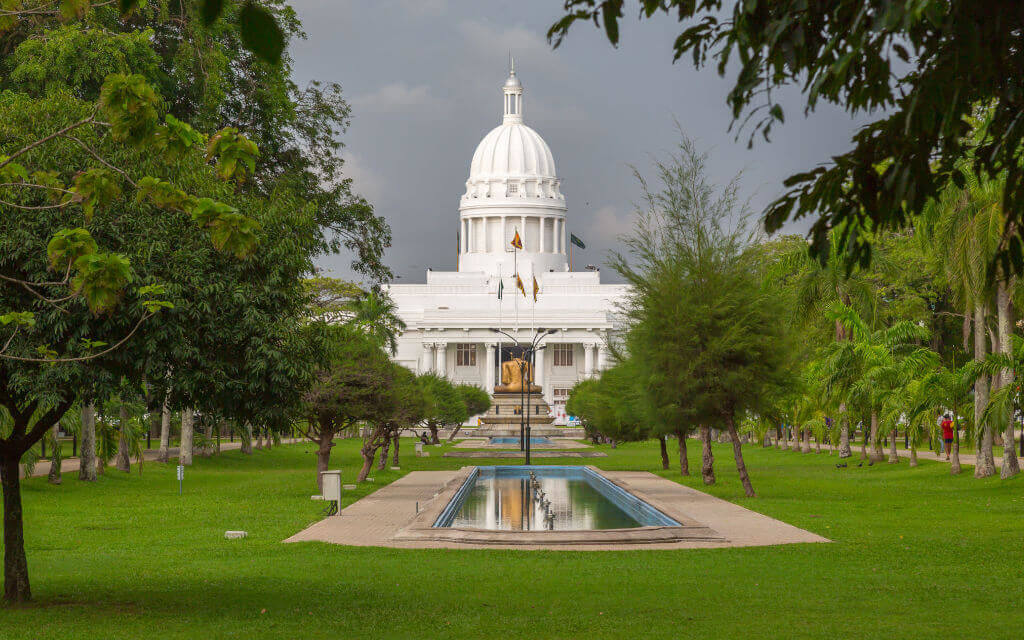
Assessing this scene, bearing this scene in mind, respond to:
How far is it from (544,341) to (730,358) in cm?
8220

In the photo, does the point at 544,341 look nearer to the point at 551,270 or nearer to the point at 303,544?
the point at 551,270

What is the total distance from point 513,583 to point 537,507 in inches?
553

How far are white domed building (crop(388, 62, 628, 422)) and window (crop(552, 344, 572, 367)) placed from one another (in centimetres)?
9

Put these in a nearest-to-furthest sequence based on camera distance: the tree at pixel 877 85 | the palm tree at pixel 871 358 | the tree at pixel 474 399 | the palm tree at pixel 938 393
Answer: the tree at pixel 877 85 < the palm tree at pixel 938 393 < the palm tree at pixel 871 358 < the tree at pixel 474 399

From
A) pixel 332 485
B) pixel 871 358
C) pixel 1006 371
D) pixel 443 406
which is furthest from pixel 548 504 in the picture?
pixel 443 406

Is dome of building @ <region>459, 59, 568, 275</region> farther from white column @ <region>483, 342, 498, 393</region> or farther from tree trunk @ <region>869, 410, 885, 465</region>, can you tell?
tree trunk @ <region>869, 410, 885, 465</region>

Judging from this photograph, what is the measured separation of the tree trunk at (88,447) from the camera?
3088 cm

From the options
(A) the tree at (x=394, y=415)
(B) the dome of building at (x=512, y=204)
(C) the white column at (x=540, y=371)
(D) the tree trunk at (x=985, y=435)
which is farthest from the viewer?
(B) the dome of building at (x=512, y=204)

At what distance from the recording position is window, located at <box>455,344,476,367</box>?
111375 millimetres

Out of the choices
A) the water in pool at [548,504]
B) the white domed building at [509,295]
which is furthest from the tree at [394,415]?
the white domed building at [509,295]

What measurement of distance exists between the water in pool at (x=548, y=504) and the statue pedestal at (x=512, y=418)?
36.3 meters

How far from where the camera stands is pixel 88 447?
31078 mm

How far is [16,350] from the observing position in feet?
37.1

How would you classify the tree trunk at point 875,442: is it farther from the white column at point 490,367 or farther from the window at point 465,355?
the window at point 465,355
